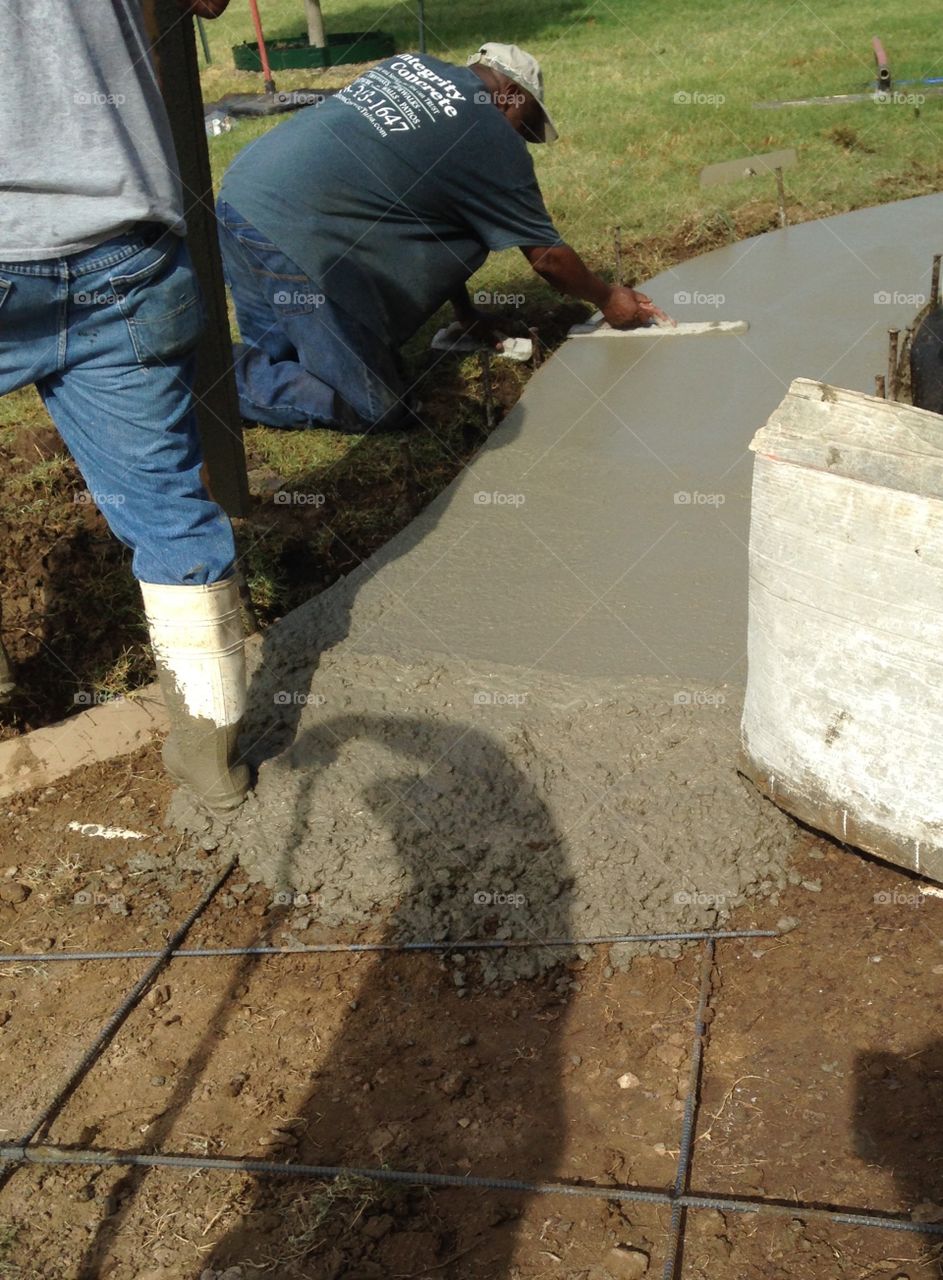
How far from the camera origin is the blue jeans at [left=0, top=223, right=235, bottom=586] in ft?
8.14

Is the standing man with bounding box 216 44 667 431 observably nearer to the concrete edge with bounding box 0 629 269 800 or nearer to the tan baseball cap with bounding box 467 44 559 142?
the tan baseball cap with bounding box 467 44 559 142

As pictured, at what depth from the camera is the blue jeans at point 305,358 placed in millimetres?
4680

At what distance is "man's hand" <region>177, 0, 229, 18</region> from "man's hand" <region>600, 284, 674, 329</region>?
7.39ft

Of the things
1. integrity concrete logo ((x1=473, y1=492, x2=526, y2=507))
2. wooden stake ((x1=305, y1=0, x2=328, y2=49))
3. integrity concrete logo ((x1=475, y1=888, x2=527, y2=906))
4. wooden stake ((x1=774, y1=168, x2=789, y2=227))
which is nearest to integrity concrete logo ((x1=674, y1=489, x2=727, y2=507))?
integrity concrete logo ((x1=473, y1=492, x2=526, y2=507))

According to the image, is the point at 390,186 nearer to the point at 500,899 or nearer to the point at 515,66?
the point at 515,66

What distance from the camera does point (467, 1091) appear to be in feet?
7.73

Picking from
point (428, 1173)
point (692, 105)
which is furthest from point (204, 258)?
point (692, 105)

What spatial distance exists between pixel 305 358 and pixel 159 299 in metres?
2.24

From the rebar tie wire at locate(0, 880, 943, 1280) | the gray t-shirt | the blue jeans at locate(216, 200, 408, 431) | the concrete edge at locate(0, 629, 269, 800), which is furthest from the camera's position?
the blue jeans at locate(216, 200, 408, 431)

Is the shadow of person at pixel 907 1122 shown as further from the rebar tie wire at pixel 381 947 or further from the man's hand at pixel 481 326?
the man's hand at pixel 481 326

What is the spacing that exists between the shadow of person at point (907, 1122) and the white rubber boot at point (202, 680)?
156 cm

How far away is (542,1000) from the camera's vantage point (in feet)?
8.36

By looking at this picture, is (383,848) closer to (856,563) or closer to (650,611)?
(650,611)

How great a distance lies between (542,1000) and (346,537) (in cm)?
201
